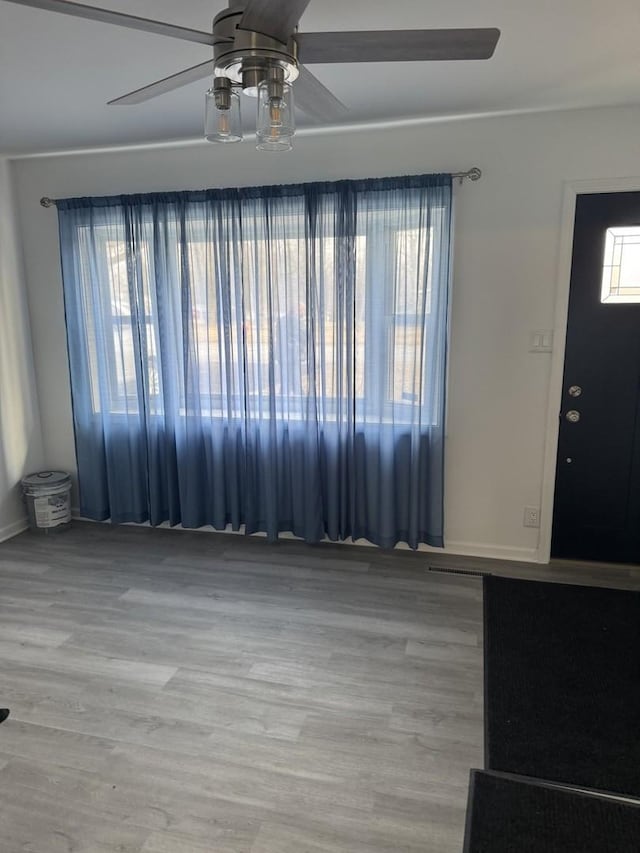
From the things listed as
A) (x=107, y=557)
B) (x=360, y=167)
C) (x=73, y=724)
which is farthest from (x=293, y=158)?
(x=73, y=724)

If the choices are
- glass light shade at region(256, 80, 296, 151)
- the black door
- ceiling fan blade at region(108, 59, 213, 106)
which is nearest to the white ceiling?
ceiling fan blade at region(108, 59, 213, 106)

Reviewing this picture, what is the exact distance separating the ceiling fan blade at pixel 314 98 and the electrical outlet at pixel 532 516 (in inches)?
97.6

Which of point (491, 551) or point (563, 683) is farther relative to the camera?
point (491, 551)

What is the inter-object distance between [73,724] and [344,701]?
1.06 metres

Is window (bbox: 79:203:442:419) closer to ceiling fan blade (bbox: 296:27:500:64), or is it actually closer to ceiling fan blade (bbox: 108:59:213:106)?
ceiling fan blade (bbox: 108:59:213:106)

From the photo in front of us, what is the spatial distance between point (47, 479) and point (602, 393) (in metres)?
3.70

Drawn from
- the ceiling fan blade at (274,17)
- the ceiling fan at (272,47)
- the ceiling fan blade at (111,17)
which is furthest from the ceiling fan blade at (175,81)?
the ceiling fan blade at (274,17)

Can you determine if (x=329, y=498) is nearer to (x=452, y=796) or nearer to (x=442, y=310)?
(x=442, y=310)

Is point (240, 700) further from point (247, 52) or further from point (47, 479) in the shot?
point (47, 479)

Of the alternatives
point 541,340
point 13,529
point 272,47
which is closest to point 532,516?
point 541,340

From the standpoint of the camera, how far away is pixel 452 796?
188cm

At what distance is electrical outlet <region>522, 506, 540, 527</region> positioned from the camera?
3486 millimetres

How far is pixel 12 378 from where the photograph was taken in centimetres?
404

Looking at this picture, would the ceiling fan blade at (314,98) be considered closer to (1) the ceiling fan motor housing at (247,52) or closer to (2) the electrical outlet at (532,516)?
(1) the ceiling fan motor housing at (247,52)
